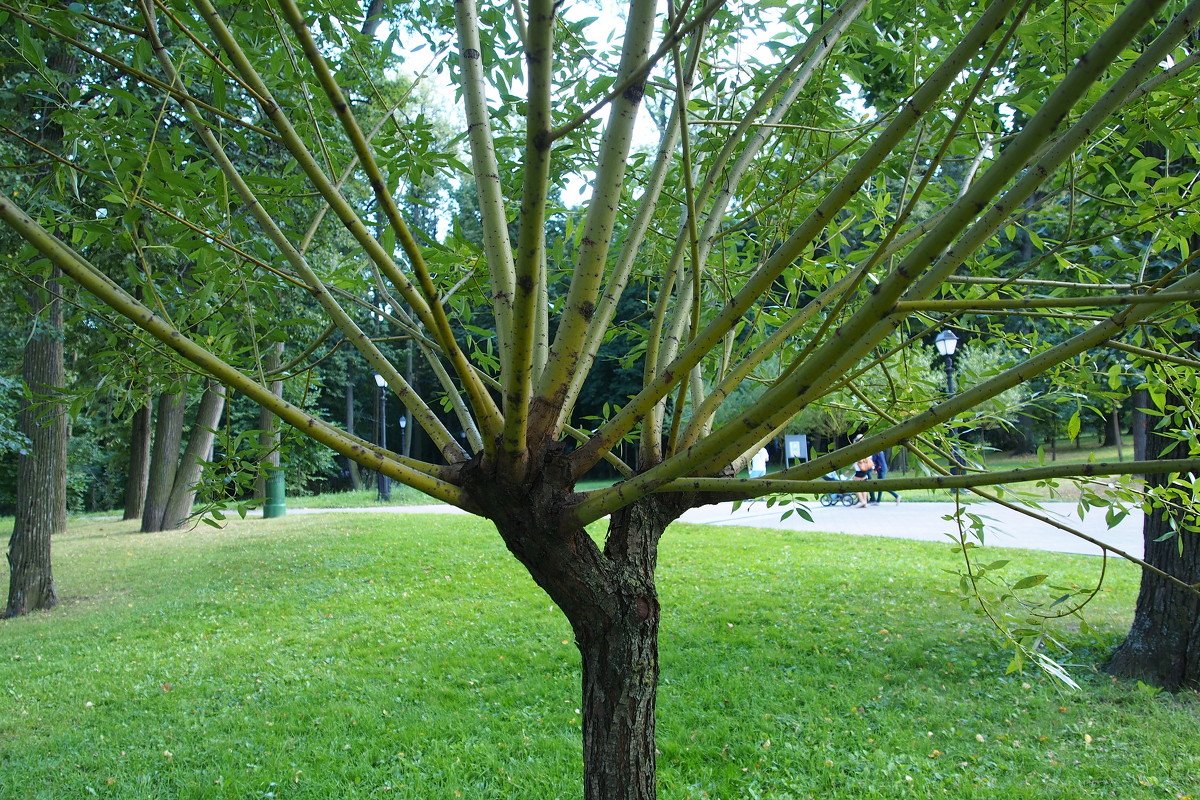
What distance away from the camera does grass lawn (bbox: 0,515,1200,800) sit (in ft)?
12.9

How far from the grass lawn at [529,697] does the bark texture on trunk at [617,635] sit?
0.82 metres

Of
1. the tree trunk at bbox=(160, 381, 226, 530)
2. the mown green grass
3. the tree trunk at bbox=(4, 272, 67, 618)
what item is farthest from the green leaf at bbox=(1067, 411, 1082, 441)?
the mown green grass

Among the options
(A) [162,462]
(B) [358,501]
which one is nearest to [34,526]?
(A) [162,462]

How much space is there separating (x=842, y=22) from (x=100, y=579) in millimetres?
11337

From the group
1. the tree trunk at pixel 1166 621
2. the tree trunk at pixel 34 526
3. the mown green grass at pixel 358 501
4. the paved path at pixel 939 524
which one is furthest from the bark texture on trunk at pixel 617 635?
the mown green grass at pixel 358 501

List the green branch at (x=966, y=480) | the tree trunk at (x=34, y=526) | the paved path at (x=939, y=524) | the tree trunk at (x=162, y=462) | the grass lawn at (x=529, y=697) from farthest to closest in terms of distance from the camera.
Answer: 1. the tree trunk at (x=162, y=462)
2. the paved path at (x=939, y=524)
3. the tree trunk at (x=34, y=526)
4. the grass lawn at (x=529, y=697)
5. the green branch at (x=966, y=480)

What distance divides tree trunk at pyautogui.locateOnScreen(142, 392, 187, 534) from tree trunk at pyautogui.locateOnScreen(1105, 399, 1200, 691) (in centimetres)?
1534

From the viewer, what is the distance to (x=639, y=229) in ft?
5.65

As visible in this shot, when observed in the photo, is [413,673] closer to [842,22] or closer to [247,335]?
[247,335]

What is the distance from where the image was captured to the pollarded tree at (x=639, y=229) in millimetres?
979

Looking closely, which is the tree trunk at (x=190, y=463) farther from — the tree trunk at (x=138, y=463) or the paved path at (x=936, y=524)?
the paved path at (x=936, y=524)

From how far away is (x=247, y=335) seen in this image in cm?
217

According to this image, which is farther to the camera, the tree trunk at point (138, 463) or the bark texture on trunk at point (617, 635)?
the tree trunk at point (138, 463)

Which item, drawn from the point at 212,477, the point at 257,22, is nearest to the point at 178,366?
the point at 212,477
